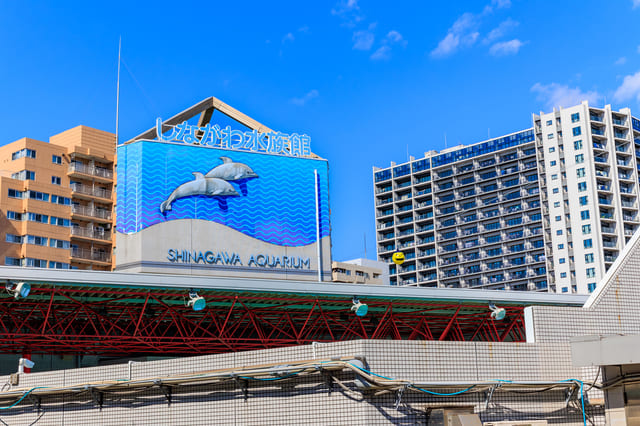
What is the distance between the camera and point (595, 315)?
69.7 ft

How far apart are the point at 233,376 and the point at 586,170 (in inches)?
5047

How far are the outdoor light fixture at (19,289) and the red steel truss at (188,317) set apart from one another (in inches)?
40.2

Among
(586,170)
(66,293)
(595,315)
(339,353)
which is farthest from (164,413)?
(586,170)

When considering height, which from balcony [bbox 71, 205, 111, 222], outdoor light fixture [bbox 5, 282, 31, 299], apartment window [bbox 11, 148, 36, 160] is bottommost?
outdoor light fixture [bbox 5, 282, 31, 299]

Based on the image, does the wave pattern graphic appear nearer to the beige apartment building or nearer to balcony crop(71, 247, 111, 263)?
the beige apartment building

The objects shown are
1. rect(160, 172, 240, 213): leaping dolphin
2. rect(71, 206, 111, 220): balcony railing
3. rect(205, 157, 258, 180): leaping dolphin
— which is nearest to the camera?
rect(160, 172, 240, 213): leaping dolphin

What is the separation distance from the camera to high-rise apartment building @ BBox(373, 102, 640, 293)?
138 m

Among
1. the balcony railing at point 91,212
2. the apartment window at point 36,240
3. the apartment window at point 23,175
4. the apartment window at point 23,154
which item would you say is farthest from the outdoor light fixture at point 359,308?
the balcony railing at point 91,212

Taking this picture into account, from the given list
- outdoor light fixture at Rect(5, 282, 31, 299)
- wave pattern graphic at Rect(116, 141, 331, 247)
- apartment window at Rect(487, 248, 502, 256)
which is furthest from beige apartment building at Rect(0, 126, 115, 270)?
outdoor light fixture at Rect(5, 282, 31, 299)

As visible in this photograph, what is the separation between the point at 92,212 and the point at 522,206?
243 feet

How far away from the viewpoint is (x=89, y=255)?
111312mm

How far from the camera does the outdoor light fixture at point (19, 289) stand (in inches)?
1273

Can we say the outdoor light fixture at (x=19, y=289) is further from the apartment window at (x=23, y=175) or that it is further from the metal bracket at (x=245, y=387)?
the apartment window at (x=23, y=175)

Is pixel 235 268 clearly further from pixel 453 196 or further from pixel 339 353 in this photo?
pixel 453 196
